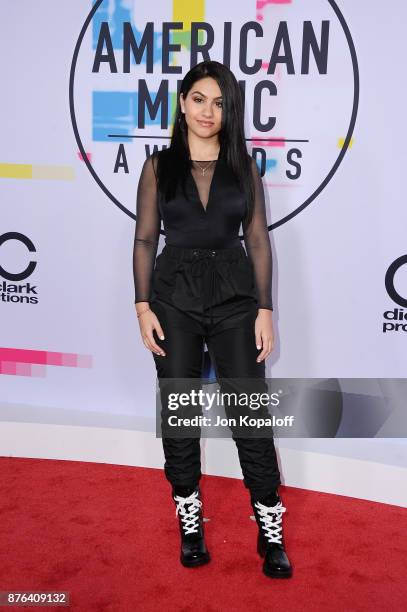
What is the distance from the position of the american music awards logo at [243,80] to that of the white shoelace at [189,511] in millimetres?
1329

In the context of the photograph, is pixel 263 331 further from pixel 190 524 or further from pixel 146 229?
pixel 190 524

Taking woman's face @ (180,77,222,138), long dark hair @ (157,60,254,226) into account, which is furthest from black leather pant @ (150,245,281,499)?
woman's face @ (180,77,222,138)

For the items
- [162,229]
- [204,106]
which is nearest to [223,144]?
[204,106]

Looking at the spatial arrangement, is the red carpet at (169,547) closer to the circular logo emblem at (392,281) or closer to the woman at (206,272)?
the woman at (206,272)

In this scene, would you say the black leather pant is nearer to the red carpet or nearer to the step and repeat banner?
the red carpet

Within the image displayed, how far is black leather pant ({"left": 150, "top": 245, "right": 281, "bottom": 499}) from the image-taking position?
8.00ft

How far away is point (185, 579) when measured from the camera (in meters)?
2.44

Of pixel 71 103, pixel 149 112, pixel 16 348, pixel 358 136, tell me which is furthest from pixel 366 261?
pixel 16 348

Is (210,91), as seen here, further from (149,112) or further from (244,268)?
(149,112)

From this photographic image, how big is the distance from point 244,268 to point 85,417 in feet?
4.91

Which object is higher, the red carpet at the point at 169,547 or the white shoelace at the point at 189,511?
the white shoelace at the point at 189,511

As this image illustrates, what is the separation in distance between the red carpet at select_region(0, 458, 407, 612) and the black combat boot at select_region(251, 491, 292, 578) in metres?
0.05

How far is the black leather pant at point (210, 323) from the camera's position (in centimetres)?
244

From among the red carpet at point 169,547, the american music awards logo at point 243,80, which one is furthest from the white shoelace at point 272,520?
the american music awards logo at point 243,80
